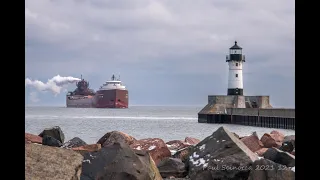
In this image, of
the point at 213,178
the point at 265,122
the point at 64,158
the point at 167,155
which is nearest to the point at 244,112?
the point at 265,122

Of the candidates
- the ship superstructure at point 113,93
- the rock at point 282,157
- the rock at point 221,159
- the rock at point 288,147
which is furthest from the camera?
the ship superstructure at point 113,93

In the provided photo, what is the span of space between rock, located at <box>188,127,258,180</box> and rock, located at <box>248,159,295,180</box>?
0.55 metres

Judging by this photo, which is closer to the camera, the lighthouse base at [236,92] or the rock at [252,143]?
the rock at [252,143]

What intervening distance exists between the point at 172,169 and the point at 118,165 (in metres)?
2.28

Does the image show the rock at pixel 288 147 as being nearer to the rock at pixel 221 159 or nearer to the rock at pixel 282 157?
the rock at pixel 282 157

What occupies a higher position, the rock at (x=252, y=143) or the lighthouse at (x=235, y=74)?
the lighthouse at (x=235, y=74)

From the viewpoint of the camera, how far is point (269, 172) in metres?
6.97

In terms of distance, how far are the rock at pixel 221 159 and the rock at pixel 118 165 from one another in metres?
1.33

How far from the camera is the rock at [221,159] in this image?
7.92 metres

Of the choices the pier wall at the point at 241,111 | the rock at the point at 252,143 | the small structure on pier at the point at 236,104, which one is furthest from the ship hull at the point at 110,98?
the rock at the point at 252,143

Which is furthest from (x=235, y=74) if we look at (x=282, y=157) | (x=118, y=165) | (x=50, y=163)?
(x=50, y=163)

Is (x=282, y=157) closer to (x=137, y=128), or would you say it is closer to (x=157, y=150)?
(x=157, y=150)

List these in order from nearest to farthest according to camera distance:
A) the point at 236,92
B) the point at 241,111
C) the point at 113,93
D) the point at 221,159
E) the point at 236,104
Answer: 1. the point at 221,159
2. the point at 236,104
3. the point at 236,92
4. the point at 241,111
5. the point at 113,93
